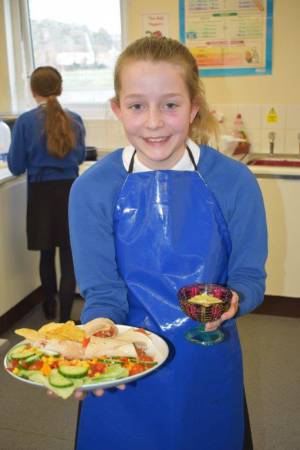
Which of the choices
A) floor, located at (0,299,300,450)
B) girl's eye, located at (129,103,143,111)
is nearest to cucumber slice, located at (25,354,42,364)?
girl's eye, located at (129,103,143,111)

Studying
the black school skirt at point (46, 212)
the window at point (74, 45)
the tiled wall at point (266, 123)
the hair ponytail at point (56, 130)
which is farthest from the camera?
the window at point (74, 45)

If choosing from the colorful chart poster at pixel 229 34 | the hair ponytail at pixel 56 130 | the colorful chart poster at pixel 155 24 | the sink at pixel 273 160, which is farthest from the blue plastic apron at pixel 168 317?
the colorful chart poster at pixel 155 24

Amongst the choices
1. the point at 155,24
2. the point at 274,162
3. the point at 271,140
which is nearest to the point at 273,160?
the point at 274,162

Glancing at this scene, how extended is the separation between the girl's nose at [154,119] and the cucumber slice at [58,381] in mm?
475

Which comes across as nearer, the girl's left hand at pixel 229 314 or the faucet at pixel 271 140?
the girl's left hand at pixel 229 314

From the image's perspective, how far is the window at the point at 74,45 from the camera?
3555 mm

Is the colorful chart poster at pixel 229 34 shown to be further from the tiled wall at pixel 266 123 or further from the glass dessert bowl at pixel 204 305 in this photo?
the glass dessert bowl at pixel 204 305

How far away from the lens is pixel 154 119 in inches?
40.3

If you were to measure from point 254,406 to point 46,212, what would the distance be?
1342 millimetres

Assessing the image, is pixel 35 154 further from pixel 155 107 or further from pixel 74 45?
pixel 155 107

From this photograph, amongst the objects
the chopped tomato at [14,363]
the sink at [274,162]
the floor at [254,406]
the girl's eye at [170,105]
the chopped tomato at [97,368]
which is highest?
the girl's eye at [170,105]

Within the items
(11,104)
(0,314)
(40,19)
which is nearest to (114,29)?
(40,19)

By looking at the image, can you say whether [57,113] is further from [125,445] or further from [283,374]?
[125,445]

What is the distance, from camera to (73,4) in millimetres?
3551
